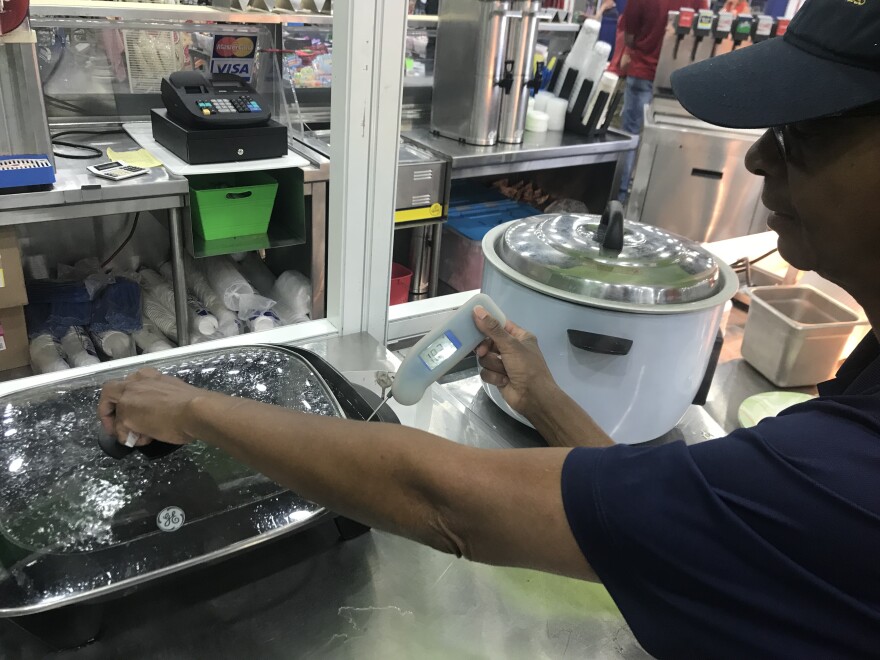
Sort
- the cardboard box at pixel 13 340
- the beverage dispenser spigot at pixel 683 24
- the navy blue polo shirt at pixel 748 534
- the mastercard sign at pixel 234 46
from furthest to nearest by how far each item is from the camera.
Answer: the beverage dispenser spigot at pixel 683 24, the mastercard sign at pixel 234 46, the cardboard box at pixel 13 340, the navy blue polo shirt at pixel 748 534

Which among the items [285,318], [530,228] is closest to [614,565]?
[530,228]

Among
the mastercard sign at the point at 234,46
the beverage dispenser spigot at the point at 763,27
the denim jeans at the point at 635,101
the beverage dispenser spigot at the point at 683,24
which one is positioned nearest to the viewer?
the mastercard sign at the point at 234,46

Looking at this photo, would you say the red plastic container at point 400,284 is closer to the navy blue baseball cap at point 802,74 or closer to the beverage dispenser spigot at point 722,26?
the beverage dispenser spigot at point 722,26

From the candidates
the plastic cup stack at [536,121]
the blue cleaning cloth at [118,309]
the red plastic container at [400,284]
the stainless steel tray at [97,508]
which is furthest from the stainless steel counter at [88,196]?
the plastic cup stack at [536,121]

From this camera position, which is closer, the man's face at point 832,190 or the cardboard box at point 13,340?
the man's face at point 832,190

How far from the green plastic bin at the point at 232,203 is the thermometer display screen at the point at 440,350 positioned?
1.48m

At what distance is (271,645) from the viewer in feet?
2.28

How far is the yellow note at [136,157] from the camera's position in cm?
202

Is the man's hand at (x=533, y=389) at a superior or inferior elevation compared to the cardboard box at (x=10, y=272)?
superior

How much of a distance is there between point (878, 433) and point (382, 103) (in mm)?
803

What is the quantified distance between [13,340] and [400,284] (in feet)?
4.16

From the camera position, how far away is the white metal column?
3.16ft

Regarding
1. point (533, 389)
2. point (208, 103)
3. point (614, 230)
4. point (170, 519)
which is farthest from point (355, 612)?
point (208, 103)

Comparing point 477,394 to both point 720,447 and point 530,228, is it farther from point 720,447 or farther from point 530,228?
point 720,447
